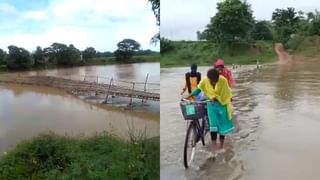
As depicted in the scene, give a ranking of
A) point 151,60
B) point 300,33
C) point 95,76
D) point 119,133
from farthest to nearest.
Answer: point 95,76 < point 119,133 < point 300,33 < point 151,60

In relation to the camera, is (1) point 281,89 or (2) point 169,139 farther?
(1) point 281,89

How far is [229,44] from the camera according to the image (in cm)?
254

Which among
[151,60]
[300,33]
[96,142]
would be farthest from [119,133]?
[300,33]

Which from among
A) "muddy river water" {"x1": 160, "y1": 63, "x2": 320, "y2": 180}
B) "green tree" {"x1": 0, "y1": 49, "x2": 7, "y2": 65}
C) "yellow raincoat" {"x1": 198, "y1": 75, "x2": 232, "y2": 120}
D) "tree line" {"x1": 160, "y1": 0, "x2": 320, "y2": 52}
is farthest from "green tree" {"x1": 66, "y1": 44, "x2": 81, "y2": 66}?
"yellow raincoat" {"x1": 198, "y1": 75, "x2": 232, "y2": 120}

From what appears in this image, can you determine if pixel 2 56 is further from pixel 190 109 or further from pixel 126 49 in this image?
pixel 190 109

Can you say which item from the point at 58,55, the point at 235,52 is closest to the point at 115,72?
the point at 58,55

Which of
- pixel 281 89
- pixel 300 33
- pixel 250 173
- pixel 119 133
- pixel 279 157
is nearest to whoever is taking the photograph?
pixel 250 173

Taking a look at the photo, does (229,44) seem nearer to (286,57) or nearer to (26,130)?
(286,57)

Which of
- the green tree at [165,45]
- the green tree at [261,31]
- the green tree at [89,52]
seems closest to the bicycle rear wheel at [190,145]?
the green tree at [165,45]

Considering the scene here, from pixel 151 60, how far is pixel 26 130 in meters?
1.21

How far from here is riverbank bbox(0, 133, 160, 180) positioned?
2.67 meters

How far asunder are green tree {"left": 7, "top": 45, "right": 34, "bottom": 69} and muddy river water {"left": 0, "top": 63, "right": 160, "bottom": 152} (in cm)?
15

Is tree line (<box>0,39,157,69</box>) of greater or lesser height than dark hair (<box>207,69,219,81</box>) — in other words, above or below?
above

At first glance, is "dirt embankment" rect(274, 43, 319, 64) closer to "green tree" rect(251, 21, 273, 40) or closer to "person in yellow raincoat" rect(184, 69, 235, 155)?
"green tree" rect(251, 21, 273, 40)
